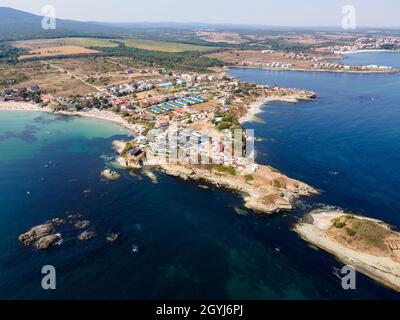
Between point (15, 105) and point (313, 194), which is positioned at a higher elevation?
point (15, 105)

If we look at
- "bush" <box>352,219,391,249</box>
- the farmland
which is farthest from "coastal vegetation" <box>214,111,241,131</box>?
the farmland

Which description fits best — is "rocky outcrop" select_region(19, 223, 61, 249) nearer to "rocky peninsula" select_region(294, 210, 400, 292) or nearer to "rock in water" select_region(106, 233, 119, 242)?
"rock in water" select_region(106, 233, 119, 242)

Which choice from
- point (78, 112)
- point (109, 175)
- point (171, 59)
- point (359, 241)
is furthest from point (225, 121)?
point (171, 59)

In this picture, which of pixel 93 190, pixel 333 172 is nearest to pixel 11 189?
pixel 93 190

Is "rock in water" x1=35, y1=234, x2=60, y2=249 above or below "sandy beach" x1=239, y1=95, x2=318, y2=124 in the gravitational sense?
below

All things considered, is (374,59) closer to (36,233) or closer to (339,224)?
(339,224)

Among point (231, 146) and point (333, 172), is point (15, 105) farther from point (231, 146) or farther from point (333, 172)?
point (333, 172)

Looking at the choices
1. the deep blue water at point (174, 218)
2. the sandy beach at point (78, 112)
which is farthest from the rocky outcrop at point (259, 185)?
the sandy beach at point (78, 112)
